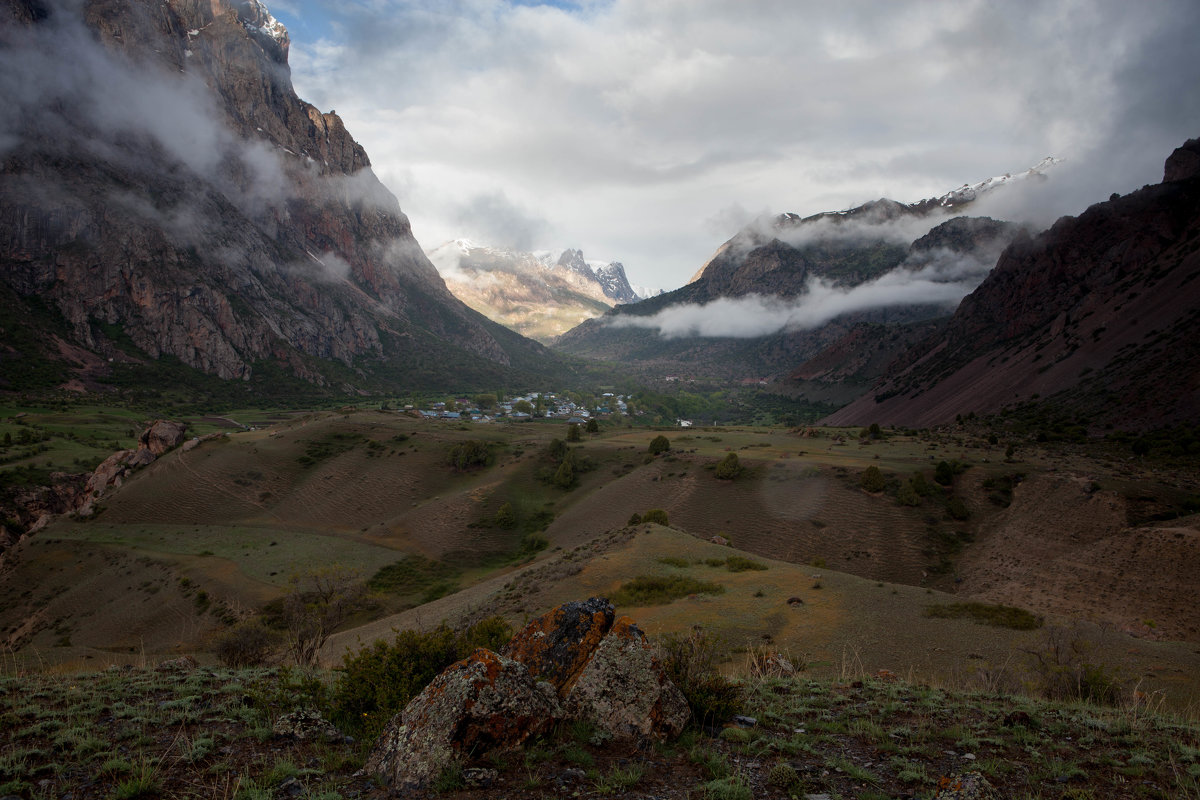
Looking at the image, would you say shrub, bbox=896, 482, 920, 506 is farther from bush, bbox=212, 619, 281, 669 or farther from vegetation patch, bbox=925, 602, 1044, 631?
bush, bbox=212, 619, 281, 669

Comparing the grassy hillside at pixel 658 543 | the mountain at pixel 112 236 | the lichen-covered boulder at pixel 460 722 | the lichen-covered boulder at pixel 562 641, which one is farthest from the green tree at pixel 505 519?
the mountain at pixel 112 236

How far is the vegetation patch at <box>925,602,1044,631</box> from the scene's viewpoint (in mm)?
20570

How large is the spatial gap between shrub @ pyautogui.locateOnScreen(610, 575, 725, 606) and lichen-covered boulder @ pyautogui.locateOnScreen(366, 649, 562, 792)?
2034 centimetres

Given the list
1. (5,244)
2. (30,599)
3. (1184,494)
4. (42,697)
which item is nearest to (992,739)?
(42,697)

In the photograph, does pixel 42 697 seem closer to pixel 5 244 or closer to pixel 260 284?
pixel 5 244

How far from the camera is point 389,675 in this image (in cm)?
910

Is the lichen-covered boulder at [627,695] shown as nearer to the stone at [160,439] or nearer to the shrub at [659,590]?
the shrub at [659,590]

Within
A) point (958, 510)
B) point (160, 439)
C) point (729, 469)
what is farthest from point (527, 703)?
point (160, 439)

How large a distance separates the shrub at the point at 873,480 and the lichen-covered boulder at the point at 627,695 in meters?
48.0

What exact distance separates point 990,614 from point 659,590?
14.6 metres

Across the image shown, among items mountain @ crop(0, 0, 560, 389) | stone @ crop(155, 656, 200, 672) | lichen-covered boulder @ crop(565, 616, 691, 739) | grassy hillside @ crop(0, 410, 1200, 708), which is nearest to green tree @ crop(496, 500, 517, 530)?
grassy hillside @ crop(0, 410, 1200, 708)

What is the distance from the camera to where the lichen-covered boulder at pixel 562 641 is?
910 cm

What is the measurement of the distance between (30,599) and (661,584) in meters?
62.1

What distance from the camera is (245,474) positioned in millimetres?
71812
